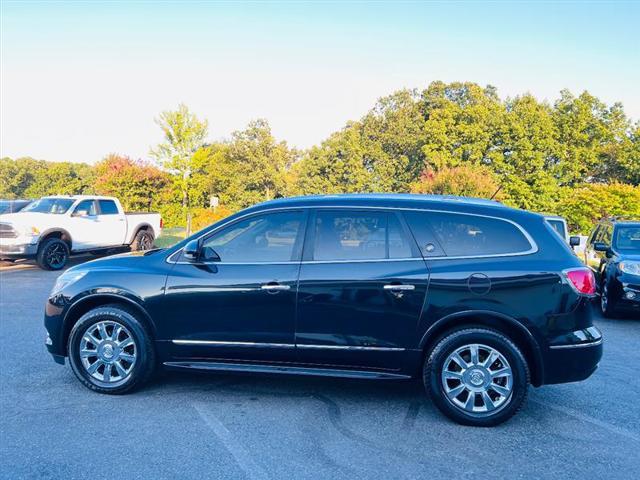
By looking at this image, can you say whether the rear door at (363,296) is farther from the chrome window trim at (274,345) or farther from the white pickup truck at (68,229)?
the white pickup truck at (68,229)

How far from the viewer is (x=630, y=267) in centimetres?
827

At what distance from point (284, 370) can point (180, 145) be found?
29671 millimetres

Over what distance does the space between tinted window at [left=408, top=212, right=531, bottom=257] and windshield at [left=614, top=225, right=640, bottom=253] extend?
5885 millimetres

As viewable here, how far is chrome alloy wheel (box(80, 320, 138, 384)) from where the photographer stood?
190 inches

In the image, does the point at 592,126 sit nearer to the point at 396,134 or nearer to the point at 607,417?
the point at 396,134

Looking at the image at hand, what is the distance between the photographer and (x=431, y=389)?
4340 millimetres

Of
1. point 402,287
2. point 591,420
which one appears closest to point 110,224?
point 402,287

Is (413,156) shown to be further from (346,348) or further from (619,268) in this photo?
(346,348)

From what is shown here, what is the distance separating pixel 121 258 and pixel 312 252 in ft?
6.12

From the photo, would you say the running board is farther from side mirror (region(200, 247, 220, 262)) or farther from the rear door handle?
side mirror (region(200, 247, 220, 262))

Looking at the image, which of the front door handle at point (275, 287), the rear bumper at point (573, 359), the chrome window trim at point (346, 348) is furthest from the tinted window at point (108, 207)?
the rear bumper at point (573, 359)

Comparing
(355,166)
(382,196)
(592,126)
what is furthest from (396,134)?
(382,196)

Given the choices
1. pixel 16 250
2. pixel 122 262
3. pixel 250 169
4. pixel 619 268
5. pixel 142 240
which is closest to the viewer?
pixel 122 262

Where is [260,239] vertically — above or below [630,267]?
above
